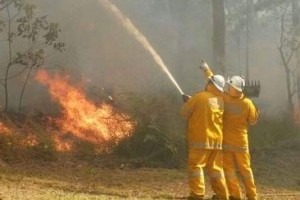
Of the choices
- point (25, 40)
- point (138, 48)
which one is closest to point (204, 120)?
point (25, 40)

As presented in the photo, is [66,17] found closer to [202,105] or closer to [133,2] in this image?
[133,2]

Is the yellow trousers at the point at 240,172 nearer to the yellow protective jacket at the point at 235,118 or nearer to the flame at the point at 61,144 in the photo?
the yellow protective jacket at the point at 235,118

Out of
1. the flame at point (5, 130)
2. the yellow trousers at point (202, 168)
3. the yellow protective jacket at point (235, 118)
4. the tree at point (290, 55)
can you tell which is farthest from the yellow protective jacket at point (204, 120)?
the tree at point (290, 55)

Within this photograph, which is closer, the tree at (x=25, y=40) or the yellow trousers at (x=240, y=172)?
the yellow trousers at (x=240, y=172)

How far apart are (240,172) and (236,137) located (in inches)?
25.5

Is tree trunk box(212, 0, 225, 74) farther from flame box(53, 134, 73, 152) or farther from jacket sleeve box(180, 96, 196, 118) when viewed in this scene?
jacket sleeve box(180, 96, 196, 118)

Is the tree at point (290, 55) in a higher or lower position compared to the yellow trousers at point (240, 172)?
higher

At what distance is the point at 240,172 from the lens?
874cm

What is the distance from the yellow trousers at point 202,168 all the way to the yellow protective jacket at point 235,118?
1.21 feet

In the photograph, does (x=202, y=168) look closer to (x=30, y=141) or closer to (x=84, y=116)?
(x=30, y=141)

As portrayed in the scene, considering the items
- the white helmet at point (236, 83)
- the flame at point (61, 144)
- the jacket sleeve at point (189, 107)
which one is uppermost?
the white helmet at point (236, 83)

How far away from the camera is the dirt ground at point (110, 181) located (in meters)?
8.84

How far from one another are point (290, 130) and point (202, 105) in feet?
40.0

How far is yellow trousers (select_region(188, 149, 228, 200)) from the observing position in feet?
26.8
